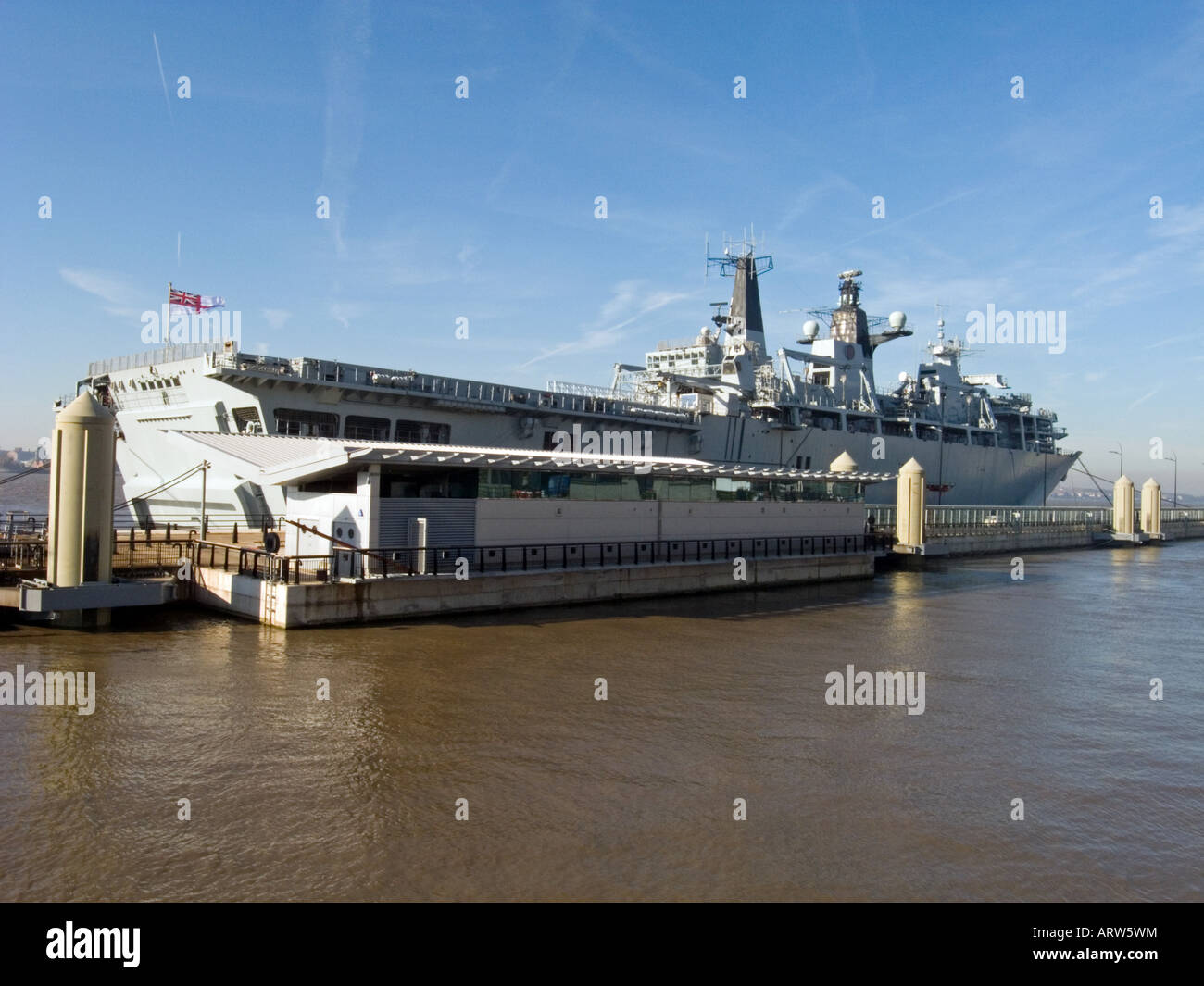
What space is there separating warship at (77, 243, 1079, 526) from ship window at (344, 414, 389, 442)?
0.06 metres

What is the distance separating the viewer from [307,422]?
3275 cm

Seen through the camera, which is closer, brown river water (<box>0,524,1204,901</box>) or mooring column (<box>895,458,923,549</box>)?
brown river water (<box>0,524,1204,901</box>)

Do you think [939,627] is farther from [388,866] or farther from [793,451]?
[793,451]

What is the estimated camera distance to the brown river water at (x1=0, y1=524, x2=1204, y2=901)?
778 cm

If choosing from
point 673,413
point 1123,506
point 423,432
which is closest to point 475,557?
point 423,432

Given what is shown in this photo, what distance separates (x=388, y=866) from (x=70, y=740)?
5828 mm

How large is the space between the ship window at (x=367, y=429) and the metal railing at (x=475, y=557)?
38.3 feet

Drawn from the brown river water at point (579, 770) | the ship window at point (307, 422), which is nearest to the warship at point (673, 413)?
the ship window at point (307, 422)

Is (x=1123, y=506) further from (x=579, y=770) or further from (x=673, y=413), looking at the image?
(x=579, y=770)

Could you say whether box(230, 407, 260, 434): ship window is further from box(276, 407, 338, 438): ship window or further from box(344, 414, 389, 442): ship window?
box(344, 414, 389, 442): ship window

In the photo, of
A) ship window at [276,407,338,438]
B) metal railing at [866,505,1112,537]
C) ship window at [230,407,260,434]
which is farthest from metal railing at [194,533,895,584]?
metal railing at [866,505,1112,537]

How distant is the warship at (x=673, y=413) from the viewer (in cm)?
3073

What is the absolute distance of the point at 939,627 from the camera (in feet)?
73.4
